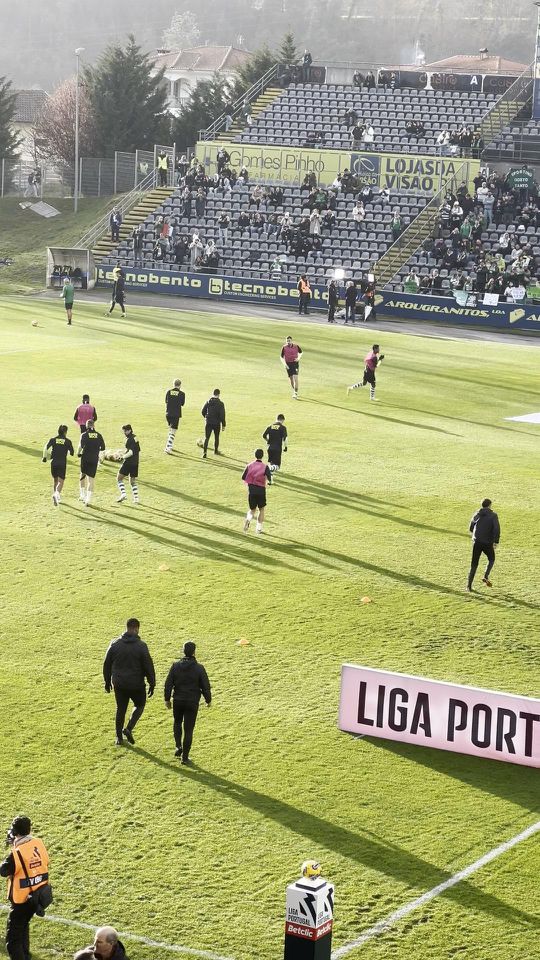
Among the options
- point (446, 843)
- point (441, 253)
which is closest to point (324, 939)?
point (446, 843)

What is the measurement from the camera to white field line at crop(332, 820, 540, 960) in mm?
11016

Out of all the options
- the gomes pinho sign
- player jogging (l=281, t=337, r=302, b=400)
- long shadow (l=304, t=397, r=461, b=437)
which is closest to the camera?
the gomes pinho sign

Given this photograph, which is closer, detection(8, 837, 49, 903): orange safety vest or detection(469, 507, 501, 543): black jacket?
detection(8, 837, 49, 903): orange safety vest

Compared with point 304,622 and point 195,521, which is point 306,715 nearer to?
point 304,622

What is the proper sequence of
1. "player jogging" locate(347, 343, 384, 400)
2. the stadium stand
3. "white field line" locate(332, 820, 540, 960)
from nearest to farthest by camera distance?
"white field line" locate(332, 820, 540, 960), "player jogging" locate(347, 343, 384, 400), the stadium stand

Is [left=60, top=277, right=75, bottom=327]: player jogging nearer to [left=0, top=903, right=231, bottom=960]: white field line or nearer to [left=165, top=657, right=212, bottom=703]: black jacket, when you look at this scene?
[left=165, top=657, right=212, bottom=703]: black jacket

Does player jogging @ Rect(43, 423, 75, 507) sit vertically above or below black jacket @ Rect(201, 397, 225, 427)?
below

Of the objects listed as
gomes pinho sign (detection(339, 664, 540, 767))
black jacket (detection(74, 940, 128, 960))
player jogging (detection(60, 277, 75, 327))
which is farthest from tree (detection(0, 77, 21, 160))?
black jacket (detection(74, 940, 128, 960))

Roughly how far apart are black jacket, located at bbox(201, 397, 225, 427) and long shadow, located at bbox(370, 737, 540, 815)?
14404 millimetres

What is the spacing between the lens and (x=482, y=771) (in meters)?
14.5

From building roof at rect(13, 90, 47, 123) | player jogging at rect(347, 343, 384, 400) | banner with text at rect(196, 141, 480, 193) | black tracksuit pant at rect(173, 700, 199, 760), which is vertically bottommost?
black tracksuit pant at rect(173, 700, 199, 760)

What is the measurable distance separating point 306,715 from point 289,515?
9617mm

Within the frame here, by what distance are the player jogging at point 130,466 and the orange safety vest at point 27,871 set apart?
14.3m

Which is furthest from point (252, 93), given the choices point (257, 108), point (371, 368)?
point (371, 368)
